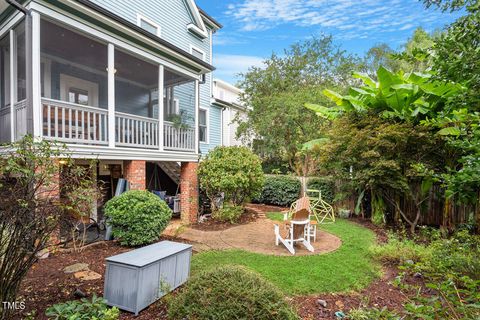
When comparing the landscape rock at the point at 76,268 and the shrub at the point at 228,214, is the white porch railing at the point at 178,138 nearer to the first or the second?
the shrub at the point at 228,214

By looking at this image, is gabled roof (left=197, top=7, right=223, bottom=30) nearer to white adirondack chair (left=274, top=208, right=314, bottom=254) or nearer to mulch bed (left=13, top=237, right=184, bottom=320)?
white adirondack chair (left=274, top=208, right=314, bottom=254)

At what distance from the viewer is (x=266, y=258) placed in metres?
5.68

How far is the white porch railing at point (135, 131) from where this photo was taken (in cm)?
741

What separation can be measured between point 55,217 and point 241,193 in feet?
24.5

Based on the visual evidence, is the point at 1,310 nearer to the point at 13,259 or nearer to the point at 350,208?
the point at 13,259

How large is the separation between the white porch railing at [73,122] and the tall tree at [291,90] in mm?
9892

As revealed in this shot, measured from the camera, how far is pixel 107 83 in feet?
28.5

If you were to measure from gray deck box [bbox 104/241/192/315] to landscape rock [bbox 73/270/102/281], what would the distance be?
3.48 feet

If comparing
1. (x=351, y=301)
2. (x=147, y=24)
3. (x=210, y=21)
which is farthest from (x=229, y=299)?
(x=210, y=21)

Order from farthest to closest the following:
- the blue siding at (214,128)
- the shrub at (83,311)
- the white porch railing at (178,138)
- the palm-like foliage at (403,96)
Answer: the blue siding at (214,128), the white porch railing at (178,138), the palm-like foliage at (403,96), the shrub at (83,311)

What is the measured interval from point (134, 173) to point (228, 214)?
11.5 ft

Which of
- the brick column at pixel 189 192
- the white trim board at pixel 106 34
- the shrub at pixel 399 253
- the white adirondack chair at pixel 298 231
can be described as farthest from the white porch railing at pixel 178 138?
the shrub at pixel 399 253

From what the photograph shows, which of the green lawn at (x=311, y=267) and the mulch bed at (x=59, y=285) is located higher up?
the mulch bed at (x=59, y=285)

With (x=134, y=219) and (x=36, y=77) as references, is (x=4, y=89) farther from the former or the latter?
(x=134, y=219)
